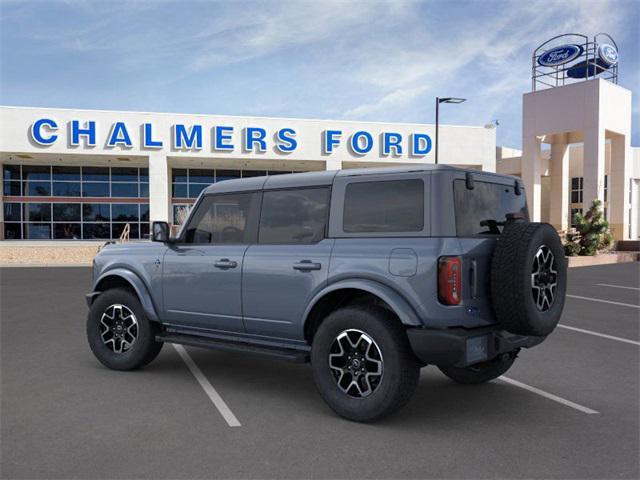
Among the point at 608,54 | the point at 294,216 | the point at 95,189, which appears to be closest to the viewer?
the point at 294,216

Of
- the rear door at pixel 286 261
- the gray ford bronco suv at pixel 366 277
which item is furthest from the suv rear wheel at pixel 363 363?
the rear door at pixel 286 261

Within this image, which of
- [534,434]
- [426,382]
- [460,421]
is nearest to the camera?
[534,434]

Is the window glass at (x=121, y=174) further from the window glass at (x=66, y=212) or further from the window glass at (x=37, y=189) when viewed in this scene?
the window glass at (x=37, y=189)

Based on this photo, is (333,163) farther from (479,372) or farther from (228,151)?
(479,372)

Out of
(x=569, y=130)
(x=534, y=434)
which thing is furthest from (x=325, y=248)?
(x=569, y=130)

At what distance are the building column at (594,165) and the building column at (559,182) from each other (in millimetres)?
2683

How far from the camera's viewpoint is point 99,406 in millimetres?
5000

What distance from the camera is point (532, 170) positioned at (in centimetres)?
3250

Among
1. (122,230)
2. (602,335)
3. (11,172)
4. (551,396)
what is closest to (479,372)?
(551,396)

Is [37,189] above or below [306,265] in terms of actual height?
above

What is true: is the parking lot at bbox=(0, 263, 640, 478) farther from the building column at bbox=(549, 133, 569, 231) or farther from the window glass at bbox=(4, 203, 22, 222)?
the window glass at bbox=(4, 203, 22, 222)

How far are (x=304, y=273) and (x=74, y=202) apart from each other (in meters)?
33.6

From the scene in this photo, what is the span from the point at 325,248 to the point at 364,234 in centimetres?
36

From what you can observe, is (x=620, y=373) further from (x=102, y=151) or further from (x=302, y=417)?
(x=102, y=151)
